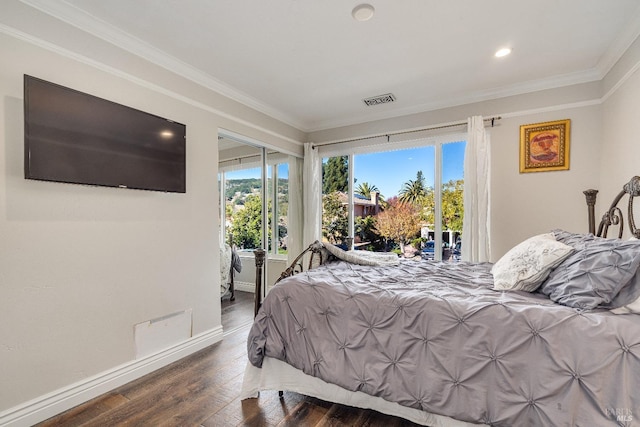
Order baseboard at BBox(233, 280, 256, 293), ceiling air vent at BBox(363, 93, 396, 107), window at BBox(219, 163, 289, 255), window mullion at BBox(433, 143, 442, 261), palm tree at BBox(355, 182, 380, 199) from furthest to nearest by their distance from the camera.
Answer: baseboard at BBox(233, 280, 256, 293) → palm tree at BBox(355, 182, 380, 199) → window at BBox(219, 163, 289, 255) → window mullion at BBox(433, 143, 442, 261) → ceiling air vent at BBox(363, 93, 396, 107)

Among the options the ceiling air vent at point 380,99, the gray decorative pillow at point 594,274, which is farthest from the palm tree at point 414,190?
the gray decorative pillow at point 594,274

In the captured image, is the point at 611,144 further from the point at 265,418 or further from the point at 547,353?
the point at 265,418

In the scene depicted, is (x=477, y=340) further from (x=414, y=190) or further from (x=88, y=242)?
(x=414, y=190)

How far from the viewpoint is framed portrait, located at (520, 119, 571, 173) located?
288cm

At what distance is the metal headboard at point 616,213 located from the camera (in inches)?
74.1

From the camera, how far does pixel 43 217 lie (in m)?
1.79

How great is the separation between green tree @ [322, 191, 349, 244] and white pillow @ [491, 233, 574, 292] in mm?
2546

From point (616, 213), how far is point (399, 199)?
80.6 inches

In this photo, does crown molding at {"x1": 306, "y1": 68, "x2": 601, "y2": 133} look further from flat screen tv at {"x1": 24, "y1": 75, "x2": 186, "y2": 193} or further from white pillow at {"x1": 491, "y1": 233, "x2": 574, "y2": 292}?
flat screen tv at {"x1": 24, "y1": 75, "x2": 186, "y2": 193}

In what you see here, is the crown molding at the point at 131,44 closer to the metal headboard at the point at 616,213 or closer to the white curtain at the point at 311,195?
the white curtain at the point at 311,195

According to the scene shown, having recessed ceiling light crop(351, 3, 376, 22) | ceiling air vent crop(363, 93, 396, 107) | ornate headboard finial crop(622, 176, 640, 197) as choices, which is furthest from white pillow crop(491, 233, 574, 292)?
ceiling air vent crop(363, 93, 396, 107)

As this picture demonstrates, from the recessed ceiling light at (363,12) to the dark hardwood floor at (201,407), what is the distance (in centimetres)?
259

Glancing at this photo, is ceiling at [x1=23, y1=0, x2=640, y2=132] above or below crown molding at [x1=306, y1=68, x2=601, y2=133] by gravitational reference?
above

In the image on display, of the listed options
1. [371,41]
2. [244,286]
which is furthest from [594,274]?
[244,286]
